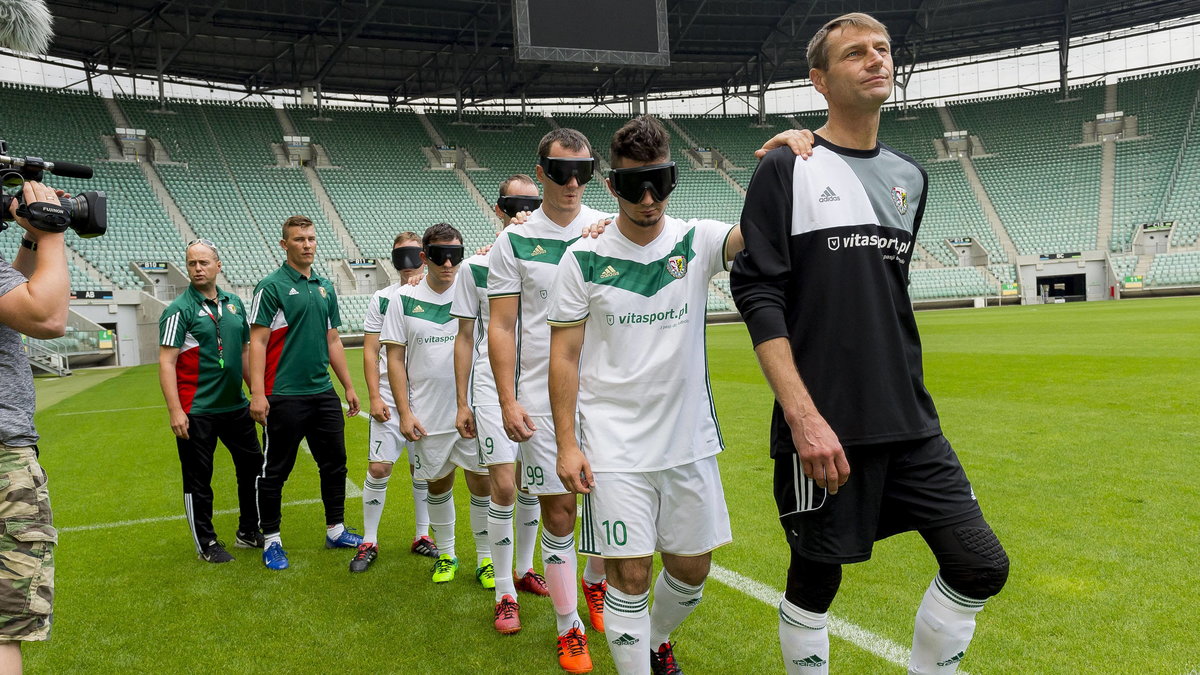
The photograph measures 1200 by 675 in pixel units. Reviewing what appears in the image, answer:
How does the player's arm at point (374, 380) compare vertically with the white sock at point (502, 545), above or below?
above

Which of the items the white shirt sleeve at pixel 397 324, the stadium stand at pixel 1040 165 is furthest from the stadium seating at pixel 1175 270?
the white shirt sleeve at pixel 397 324

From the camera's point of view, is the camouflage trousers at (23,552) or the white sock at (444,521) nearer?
the camouflage trousers at (23,552)

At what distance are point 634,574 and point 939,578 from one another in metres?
0.99

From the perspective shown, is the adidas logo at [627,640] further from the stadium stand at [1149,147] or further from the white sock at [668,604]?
the stadium stand at [1149,147]

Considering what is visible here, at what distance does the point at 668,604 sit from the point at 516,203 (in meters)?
2.43

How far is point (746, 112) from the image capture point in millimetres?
50875

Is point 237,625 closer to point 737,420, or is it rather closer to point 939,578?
point 939,578

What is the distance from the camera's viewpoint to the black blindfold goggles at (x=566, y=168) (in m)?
3.87

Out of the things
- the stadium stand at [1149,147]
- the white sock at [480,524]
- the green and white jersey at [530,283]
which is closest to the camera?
the green and white jersey at [530,283]

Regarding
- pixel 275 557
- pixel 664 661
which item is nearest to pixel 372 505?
pixel 275 557

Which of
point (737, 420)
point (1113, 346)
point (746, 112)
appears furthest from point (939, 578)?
point (746, 112)

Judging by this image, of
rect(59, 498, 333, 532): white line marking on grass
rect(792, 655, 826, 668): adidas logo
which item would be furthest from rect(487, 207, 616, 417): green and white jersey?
rect(59, 498, 333, 532): white line marking on grass

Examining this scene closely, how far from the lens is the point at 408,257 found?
226 inches

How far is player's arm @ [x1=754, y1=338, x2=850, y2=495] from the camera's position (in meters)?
2.38
